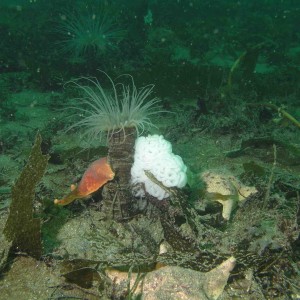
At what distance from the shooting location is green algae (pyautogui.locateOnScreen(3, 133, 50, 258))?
9.29ft

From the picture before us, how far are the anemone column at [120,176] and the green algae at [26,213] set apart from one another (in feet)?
2.47

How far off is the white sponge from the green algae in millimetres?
982

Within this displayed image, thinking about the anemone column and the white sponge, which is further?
the anemone column

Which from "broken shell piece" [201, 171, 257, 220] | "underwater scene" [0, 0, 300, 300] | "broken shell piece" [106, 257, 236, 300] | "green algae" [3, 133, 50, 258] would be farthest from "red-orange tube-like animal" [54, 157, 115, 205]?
"broken shell piece" [201, 171, 257, 220]

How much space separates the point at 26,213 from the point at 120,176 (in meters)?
1.03

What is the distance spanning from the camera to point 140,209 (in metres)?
3.53

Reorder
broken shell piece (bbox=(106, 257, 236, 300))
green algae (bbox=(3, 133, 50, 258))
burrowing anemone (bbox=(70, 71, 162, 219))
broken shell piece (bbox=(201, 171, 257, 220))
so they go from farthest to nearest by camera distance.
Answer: broken shell piece (bbox=(201, 171, 257, 220))
burrowing anemone (bbox=(70, 71, 162, 219))
green algae (bbox=(3, 133, 50, 258))
broken shell piece (bbox=(106, 257, 236, 300))

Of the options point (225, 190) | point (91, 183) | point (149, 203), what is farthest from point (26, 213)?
point (225, 190)

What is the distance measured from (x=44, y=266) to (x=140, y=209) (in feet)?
3.88

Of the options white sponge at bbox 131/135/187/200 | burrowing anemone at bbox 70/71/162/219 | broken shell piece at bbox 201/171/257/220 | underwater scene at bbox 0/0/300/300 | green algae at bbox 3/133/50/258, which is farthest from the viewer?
broken shell piece at bbox 201/171/257/220

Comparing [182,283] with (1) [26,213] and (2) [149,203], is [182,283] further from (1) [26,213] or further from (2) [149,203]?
(1) [26,213]

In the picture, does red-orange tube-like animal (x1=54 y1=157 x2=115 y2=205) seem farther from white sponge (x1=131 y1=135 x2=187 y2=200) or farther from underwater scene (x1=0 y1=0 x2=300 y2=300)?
white sponge (x1=131 y1=135 x2=187 y2=200)

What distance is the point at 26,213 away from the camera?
2.84 metres

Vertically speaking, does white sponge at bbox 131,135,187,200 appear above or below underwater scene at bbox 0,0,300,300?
above
